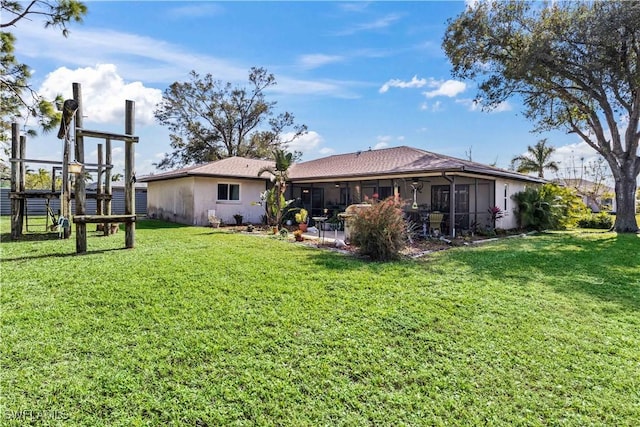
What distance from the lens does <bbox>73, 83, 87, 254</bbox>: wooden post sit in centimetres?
758

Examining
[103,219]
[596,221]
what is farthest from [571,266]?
[596,221]

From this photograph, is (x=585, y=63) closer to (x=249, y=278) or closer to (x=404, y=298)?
(x=404, y=298)

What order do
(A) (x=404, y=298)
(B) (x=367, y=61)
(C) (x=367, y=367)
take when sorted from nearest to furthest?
1. (C) (x=367, y=367)
2. (A) (x=404, y=298)
3. (B) (x=367, y=61)

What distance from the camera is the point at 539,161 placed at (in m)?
32.2

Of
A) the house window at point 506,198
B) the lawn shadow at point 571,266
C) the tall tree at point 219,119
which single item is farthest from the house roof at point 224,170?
the tall tree at point 219,119

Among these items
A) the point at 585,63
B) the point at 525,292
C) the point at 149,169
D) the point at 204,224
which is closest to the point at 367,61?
the point at 585,63

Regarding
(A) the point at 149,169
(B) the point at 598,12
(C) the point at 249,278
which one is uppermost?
(B) the point at 598,12

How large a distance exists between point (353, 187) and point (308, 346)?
550 inches

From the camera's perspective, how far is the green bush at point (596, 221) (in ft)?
61.1

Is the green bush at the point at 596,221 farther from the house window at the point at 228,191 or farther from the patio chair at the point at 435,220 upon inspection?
the house window at the point at 228,191

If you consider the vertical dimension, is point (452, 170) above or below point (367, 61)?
below

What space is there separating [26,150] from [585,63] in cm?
2025

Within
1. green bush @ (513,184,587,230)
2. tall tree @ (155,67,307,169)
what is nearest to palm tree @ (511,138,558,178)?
green bush @ (513,184,587,230)

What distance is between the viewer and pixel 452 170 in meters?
11.5
